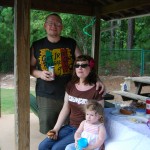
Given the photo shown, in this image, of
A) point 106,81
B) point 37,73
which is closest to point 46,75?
point 37,73

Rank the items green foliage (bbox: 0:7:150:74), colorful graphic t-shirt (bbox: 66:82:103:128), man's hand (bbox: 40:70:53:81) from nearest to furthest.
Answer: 1. colorful graphic t-shirt (bbox: 66:82:103:128)
2. man's hand (bbox: 40:70:53:81)
3. green foliage (bbox: 0:7:150:74)

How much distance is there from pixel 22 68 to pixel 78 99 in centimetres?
67

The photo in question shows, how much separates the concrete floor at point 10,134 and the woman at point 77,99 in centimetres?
173

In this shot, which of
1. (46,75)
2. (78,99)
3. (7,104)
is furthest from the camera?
(7,104)

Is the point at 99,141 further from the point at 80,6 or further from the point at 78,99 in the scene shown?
the point at 80,6

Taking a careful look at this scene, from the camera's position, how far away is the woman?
112 inches

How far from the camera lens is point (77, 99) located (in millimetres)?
2873

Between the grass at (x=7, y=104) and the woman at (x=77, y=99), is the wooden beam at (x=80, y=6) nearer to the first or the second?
the woman at (x=77, y=99)

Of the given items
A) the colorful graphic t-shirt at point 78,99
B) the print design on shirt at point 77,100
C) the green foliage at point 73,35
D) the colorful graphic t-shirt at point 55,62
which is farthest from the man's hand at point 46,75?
the green foliage at point 73,35

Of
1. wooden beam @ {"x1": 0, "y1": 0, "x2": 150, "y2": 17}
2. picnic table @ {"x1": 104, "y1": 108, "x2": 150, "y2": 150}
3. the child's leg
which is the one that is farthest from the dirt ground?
the child's leg

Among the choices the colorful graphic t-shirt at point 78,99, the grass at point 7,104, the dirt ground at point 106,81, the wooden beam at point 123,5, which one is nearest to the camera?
the colorful graphic t-shirt at point 78,99

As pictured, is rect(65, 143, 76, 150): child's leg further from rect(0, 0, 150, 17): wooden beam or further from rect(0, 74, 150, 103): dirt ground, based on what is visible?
rect(0, 74, 150, 103): dirt ground

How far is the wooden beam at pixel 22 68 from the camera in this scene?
2.84 metres

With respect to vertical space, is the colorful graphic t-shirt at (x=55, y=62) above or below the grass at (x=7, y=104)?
above
